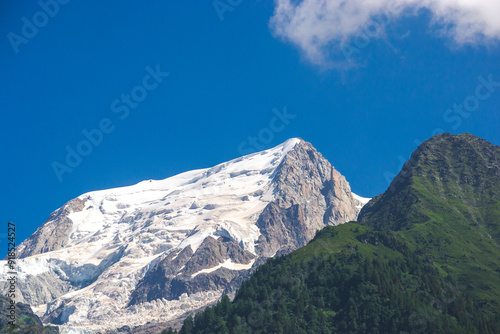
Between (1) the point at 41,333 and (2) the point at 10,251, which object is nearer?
(1) the point at 41,333

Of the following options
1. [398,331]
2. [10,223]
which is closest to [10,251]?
[10,223]

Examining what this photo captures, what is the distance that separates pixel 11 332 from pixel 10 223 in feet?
91.8

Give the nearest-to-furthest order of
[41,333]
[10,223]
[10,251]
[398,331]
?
[41,333] < [10,223] < [10,251] < [398,331]

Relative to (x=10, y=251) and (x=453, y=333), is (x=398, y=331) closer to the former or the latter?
(x=453, y=333)

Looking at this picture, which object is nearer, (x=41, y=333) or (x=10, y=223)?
(x=41, y=333)

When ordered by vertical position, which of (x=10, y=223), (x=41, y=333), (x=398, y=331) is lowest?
(x=41, y=333)

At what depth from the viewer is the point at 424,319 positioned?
199500mm

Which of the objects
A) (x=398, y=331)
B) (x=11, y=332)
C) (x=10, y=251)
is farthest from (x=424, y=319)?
(x=11, y=332)

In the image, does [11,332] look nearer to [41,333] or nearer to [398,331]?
[41,333]

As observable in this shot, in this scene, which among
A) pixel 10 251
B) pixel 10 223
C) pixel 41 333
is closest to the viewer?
pixel 41 333

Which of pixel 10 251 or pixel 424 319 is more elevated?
pixel 424 319

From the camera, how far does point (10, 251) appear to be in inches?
2926

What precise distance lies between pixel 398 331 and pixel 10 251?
154m

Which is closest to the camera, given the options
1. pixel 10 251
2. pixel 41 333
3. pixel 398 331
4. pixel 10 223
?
pixel 41 333
